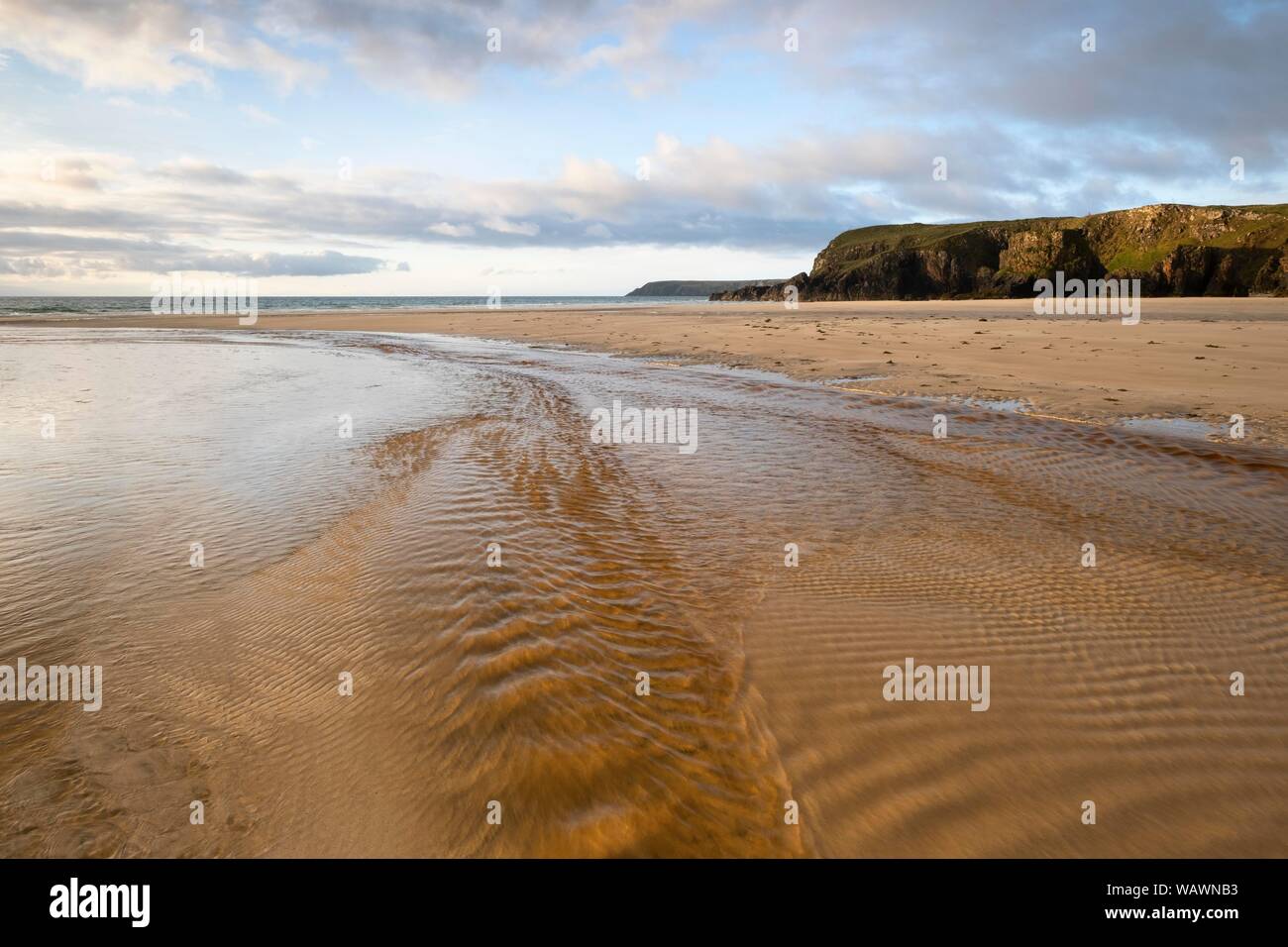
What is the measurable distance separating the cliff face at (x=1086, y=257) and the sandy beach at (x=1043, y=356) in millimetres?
34909

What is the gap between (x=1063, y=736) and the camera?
358cm

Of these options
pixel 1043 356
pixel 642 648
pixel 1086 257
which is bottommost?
pixel 642 648

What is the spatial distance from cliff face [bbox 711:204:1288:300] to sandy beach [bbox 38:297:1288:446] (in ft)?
115

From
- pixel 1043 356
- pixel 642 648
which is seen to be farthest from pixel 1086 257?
pixel 642 648

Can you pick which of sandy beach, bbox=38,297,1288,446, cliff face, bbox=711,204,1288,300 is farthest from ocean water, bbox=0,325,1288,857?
cliff face, bbox=711,204,1288,300

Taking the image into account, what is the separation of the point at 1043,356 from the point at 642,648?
19.7 metres

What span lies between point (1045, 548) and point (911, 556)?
4.65ft

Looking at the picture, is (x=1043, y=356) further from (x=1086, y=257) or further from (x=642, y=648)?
(x=1086, y=257)

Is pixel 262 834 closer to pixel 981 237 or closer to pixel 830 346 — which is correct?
pixel 830 346

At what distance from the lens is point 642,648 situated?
4.46m

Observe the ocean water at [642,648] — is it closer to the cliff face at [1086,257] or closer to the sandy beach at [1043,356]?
the sandy beach at [1043,356]

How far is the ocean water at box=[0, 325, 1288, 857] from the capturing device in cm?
302

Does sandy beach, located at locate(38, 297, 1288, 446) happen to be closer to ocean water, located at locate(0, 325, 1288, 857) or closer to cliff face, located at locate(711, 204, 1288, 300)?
ocean water, located at locate(0, 325, 1288, 857)
